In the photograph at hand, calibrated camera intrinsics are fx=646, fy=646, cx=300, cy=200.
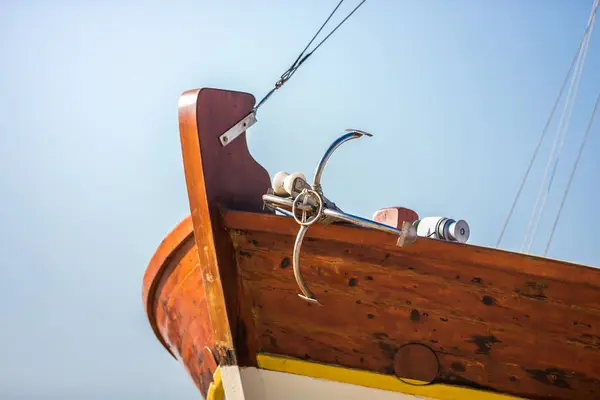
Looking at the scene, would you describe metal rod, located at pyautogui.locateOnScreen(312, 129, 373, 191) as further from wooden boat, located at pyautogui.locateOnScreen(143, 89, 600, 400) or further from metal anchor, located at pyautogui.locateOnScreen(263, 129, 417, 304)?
wooden boat, located at pyautogui.locateOnScreen(143, 89, 600, 400)

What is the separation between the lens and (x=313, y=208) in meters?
2.39

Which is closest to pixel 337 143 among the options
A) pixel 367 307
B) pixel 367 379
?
pixel 367 307

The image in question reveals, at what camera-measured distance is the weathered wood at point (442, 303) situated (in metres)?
2.54

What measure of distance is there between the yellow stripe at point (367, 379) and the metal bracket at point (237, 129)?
0.94 m

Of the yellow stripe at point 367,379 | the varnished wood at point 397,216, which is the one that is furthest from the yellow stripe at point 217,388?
the varnished wood at point 397,216

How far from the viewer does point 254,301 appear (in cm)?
274

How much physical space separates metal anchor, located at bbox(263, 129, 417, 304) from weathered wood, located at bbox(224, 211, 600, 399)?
0.14m

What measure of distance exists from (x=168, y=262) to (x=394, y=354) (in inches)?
47.5

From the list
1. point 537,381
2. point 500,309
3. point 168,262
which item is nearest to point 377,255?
point 500,309

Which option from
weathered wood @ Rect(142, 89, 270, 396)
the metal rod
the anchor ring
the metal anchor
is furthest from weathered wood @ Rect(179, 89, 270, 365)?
the metal rod

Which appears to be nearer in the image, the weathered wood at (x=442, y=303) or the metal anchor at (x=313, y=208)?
the metal anchor at (x=313, y=208)

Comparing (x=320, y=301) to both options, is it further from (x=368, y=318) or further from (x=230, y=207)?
(x=230, y=207)

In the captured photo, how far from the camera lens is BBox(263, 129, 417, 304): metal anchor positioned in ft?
7.52

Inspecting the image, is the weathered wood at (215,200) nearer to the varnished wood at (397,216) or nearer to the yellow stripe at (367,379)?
the yellow stripe at (367,379)
